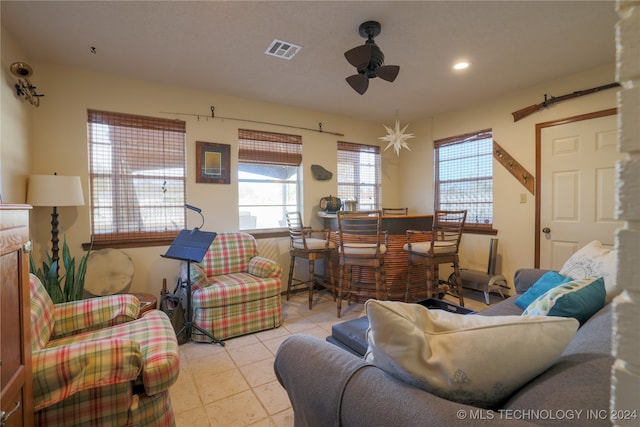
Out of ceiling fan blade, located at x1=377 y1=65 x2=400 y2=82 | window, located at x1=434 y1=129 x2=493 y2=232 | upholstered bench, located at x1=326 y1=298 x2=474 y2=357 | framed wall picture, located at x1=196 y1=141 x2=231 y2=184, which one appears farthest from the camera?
window, located at x1=434 y1=129 x2=493 y2=232

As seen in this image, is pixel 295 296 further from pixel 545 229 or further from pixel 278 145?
pixel 545 229

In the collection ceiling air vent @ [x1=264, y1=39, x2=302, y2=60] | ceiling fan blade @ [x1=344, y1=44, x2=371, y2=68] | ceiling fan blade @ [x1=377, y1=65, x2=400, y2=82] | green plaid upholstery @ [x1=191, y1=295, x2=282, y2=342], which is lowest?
green plaid upholstery @ [x1=191, y1=295, x2=282, y2=342]

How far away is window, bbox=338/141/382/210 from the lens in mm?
4379

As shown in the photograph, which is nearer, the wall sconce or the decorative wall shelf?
the wall sconce

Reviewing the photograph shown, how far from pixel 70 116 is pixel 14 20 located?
860mm

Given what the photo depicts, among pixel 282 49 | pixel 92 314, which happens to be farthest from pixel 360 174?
pixel 92 314

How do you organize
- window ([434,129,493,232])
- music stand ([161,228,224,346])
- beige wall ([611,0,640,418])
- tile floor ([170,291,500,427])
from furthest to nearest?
window ([434,129,493,232])
music stand ([161,228,224,346])
tile floor ([170,291,500,427])
beige wall ([611,0,640,418])

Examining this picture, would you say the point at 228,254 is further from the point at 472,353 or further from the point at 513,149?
the point at 513,149

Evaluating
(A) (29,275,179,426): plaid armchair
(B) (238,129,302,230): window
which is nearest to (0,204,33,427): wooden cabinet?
(A) (29,275,179,426): plaid armchair

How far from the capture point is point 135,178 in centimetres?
298

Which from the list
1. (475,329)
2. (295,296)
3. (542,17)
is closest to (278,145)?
(295,296)

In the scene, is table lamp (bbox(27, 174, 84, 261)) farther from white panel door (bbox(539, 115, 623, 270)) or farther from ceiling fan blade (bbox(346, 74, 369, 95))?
white panel door (bbox(539, 115, 623, 270))

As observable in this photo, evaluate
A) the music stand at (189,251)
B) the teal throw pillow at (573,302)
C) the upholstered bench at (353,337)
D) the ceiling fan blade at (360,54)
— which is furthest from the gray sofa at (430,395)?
the ceiling fan blade at (360,54)

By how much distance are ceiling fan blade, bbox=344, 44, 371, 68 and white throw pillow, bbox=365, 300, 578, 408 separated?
1905 mm
